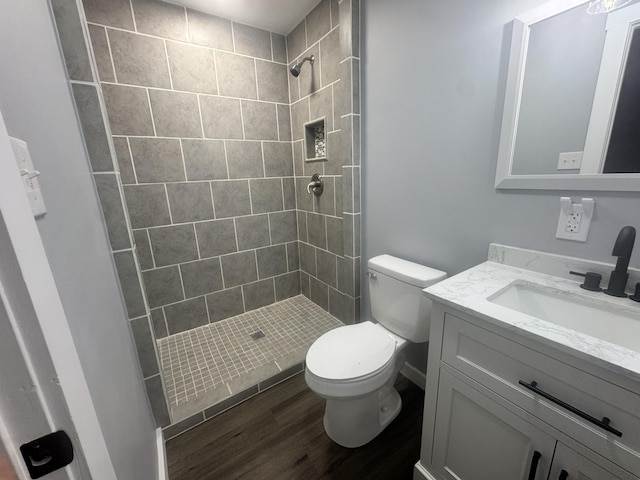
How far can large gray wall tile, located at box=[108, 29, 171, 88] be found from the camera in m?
1.59

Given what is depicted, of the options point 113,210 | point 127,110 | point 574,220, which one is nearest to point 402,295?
point 574,220

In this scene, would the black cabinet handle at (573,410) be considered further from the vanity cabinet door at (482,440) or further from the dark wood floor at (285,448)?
the dark wood floor at (285,448)

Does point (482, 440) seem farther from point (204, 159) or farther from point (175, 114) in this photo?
point (175, 114)

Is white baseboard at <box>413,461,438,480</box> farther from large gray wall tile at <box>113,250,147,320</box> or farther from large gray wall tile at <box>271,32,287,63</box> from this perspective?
large gray wall tile at <box>271,32,287,63</box>

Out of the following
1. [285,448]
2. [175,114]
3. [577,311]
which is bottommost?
[285,448]

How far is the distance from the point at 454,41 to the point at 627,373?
1.28m

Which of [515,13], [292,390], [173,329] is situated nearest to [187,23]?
[515,13]

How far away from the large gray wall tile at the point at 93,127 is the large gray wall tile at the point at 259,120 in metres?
1.24

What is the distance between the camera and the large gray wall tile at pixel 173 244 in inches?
75.4

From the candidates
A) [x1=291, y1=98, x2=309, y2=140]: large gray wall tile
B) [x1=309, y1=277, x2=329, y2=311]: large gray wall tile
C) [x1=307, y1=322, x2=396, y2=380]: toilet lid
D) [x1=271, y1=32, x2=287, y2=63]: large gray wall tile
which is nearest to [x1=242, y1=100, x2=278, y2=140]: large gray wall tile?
[x1=291, y1=98, x2=309, y2=140]: large gray wall tile

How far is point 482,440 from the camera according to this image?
857 mm

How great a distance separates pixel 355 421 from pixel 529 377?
84 cm

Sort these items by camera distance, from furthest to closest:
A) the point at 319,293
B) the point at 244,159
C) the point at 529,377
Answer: the point at 319,293
the point at 244,159
the point at 529,377

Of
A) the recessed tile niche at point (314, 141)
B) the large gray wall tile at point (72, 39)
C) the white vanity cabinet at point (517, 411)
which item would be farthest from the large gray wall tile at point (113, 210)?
the recessed tile niche at point (314, 141)
